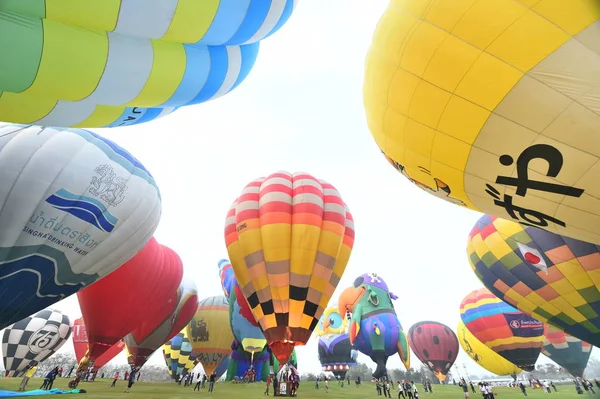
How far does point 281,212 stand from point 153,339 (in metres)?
9.03

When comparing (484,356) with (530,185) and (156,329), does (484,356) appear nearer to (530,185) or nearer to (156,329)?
(156,329)

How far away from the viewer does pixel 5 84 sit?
3.20 m

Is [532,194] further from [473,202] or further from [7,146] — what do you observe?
[7,146]

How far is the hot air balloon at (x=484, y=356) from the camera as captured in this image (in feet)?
83.0

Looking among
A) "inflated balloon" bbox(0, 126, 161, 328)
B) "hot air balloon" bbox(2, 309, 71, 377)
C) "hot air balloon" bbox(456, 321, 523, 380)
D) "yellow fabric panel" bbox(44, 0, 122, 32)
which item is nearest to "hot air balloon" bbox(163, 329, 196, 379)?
"hot air balloon" bbox(2, 309, 71, 377)

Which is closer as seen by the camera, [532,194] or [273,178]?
[532,194]

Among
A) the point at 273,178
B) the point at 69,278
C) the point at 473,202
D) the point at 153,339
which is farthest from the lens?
the point at 153,339

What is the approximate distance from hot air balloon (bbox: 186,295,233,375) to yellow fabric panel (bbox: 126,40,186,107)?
2048 cm

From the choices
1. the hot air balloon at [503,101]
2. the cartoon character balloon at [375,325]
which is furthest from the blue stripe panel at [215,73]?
the cartoon character balloon at [375,325]

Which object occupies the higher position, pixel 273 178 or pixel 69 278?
pixel 273 178

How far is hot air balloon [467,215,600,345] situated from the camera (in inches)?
326

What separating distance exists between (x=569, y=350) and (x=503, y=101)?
2332cm

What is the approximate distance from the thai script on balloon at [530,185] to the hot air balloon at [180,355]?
30.4 metres

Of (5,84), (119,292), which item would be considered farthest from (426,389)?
(5,84)
